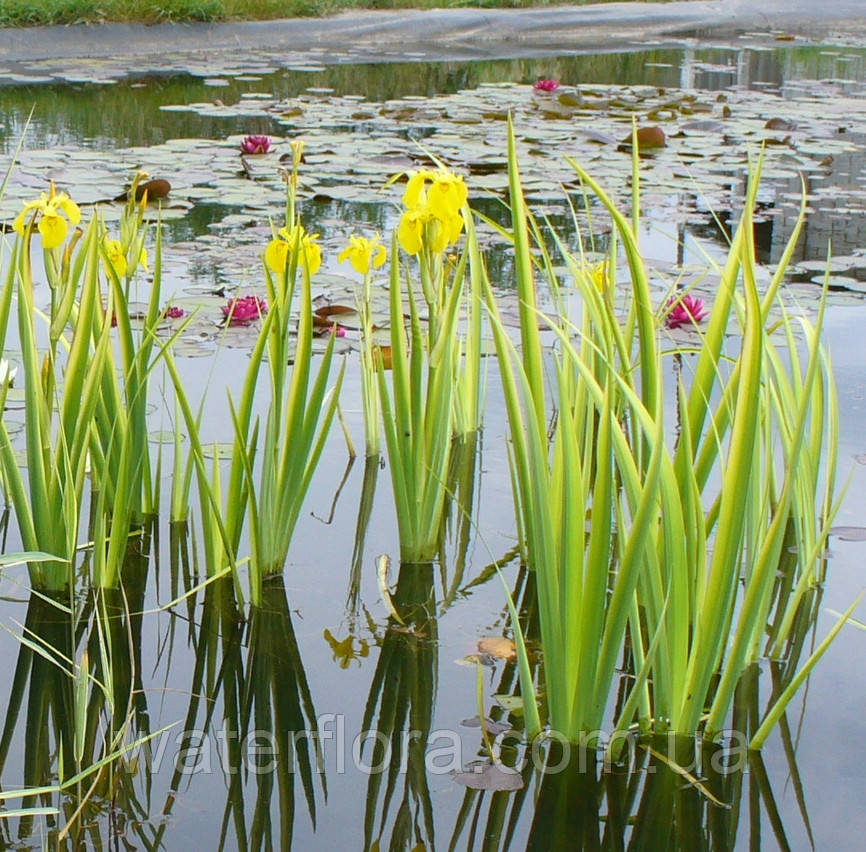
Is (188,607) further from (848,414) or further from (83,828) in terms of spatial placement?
(848,414)

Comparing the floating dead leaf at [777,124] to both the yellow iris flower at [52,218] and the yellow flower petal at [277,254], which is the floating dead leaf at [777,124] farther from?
the yellow iris flower at [52,218]

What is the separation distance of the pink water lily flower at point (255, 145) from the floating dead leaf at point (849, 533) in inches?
130

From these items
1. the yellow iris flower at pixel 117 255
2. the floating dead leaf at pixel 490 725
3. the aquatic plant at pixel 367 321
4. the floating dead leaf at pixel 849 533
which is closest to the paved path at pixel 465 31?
the aquatic plant at pixel 367 321

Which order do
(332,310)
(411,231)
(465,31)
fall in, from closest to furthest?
(411,231)
(332,310)
(465,31)

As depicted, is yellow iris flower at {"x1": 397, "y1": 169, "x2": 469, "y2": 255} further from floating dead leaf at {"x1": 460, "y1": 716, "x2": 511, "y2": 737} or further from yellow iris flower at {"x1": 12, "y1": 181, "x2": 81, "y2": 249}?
floating dead leaf at {"x1": 460, "y1": 716, "x2": 511, "y2": 737}

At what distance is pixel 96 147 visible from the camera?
16.1 feet

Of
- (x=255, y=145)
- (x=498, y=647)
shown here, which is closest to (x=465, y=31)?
(x=255, y=145)

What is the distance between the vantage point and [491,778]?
1219 millimetres

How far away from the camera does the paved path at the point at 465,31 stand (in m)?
7.95

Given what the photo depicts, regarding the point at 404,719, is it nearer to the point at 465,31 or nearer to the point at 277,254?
the point at 277,254

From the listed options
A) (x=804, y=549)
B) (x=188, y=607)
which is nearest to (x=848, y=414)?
(x=804, y=549)

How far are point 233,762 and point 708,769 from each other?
1.75 feet

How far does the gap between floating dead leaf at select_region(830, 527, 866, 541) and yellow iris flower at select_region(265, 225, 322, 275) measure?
0.96 metres

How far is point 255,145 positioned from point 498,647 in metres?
3.46
